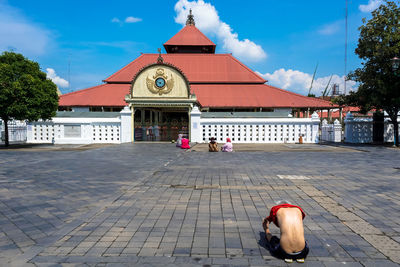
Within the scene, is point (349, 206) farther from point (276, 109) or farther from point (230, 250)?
point (276, 109)

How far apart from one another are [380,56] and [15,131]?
2884cm

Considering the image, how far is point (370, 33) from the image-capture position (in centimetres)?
→ 1819

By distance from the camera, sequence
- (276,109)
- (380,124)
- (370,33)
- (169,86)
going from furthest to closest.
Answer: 1. (276,109)
2. (380,124)
3. (169,86)
4. (370,33)

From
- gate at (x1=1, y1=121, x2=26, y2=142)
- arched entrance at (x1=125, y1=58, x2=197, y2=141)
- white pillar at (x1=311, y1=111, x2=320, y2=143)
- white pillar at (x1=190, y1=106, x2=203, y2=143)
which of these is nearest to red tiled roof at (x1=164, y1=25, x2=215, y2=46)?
arched entrance at (x1=125, y1=58, x2=197, y2=141)

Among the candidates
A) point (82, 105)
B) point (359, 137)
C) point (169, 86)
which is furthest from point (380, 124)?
point (82, 105)

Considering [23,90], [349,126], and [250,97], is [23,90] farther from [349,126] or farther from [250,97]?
[349,126]

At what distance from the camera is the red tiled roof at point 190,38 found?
3769 cm

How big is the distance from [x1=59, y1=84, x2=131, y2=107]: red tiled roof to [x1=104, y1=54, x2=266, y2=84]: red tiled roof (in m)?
1.34

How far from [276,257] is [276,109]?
24907 mm

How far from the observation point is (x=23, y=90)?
1666 cm

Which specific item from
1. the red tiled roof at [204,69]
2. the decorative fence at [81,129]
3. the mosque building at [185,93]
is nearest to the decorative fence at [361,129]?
the mosque building at [185,93]

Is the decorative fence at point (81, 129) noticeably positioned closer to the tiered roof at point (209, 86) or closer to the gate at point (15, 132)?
the gate at point (15, 132)

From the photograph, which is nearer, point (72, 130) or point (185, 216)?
point (185, 216)

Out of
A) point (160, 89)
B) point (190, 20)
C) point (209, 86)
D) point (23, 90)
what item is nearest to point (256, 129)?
point (160, 89)
